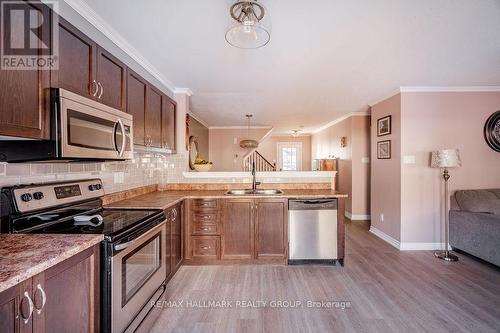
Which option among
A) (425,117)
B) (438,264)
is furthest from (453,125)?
(438,264)

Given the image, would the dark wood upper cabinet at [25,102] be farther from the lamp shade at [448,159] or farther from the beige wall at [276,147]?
the beige wall at [276,147]

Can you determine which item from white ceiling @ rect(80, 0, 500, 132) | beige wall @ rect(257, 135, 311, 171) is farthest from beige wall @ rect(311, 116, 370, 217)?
beige wall @ rect(257, 135, 311, 171)

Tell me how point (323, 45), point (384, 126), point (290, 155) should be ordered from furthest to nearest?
point (290, 155), point (384, 126), point (323, 45)

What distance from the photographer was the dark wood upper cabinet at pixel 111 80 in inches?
72.6

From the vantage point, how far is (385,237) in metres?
4.01

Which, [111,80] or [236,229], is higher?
[111,80]

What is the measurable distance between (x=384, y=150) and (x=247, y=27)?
11.2ft

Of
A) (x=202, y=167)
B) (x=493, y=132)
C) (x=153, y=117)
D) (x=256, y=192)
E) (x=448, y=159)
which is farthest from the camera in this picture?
(x=202, y=167)

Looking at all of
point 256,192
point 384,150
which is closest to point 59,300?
point 256,192

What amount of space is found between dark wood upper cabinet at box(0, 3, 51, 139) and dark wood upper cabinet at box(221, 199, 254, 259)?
2063 millimetres

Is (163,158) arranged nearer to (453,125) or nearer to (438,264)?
(438,264)

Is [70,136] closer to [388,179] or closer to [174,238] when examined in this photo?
[174,238]

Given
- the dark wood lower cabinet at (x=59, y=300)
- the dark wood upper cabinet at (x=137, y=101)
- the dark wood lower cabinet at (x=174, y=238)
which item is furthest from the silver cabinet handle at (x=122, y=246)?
the dark wood upper cabinet at (x=137, y=101)

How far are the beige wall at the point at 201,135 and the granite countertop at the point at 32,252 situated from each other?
4.23 meters
